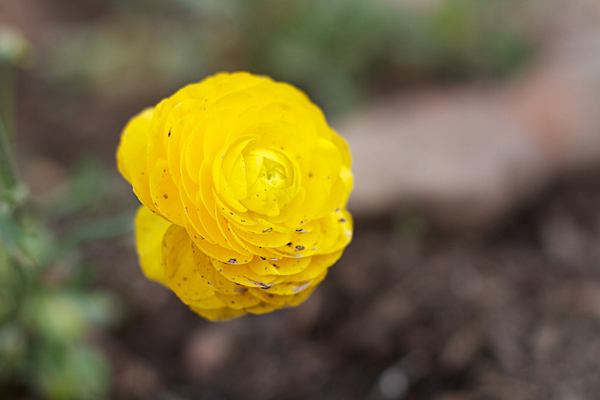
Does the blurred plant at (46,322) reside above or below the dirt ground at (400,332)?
below

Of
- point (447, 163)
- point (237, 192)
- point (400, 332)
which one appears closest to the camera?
point (237, 192)

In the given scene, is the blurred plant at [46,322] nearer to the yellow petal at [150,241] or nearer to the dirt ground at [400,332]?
the dirt ground at [400,332]

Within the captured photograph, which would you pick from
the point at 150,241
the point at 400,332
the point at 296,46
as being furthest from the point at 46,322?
the point at 296,46

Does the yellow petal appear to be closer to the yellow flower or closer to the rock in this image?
the yellow flower

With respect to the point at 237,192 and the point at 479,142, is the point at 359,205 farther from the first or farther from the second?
the point at 237,192

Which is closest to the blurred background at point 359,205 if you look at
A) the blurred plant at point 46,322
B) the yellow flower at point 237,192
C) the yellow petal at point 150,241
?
the blurred plant at point 46,322

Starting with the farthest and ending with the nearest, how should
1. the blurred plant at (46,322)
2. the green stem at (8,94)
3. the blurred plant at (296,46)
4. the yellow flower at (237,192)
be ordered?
the blurred plant at (296,46) → the green stem at (8,94) → the blurred plant at (46,322) → the yellow flower at (237,192)
